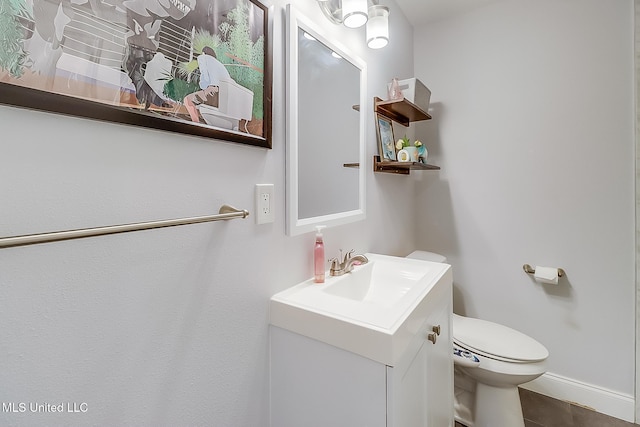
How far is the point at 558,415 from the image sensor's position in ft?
5.15

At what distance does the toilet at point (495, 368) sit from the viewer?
127 cm

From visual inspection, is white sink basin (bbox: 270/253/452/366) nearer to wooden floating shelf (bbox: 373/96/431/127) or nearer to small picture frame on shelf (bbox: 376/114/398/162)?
small picture frame on shelf (bbox: 376/114/398/162)

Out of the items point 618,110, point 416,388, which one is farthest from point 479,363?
point 618,110

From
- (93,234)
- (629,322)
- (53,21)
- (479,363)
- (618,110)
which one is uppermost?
(618,110)

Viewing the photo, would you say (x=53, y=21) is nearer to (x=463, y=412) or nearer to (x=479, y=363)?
(x=479, y=363)

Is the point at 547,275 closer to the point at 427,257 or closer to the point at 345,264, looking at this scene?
the point at 427,257

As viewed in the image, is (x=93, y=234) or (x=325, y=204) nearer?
(x=93, y=234)

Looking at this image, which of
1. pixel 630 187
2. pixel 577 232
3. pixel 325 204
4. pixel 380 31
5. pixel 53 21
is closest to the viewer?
pixel 53 21

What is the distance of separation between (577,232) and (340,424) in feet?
5.63

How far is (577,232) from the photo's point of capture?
1.62 metres

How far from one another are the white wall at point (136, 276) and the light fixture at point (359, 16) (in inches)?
10.9

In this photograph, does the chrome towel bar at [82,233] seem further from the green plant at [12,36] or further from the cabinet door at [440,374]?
the cabinet door at [440,374]

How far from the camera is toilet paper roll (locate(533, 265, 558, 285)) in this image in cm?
164

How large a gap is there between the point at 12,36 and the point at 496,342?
1894 mm
